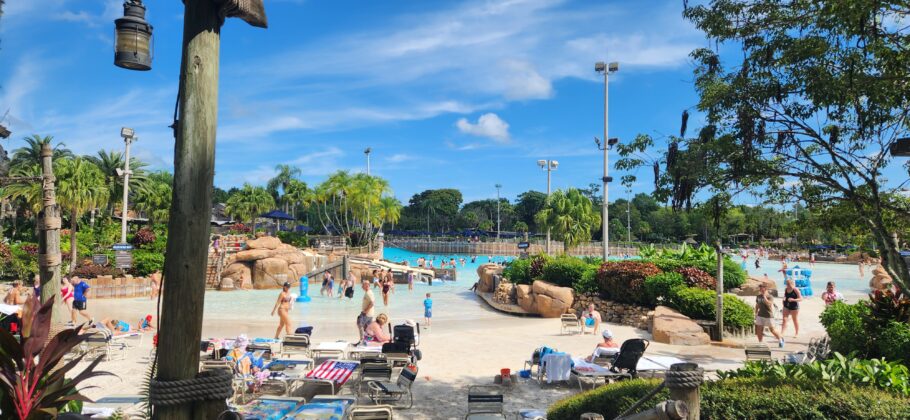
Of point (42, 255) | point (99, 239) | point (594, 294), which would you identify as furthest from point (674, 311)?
point (99, 239)

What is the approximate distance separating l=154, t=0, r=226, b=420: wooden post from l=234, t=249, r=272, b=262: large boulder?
29765 mm

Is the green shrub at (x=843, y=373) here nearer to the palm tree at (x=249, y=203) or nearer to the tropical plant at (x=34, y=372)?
the tropical plant at (x=34, y=372)

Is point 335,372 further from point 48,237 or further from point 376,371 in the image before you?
point 48,237

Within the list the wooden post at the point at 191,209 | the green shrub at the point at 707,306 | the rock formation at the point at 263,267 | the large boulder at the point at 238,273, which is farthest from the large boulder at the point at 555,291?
the large boulder at the point at 238,273

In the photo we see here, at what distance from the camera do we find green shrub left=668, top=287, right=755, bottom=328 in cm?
1362

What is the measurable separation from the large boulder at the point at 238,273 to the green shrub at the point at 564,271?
17.5 meters

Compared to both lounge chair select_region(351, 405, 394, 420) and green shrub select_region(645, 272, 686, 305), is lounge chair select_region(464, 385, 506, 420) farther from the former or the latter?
green shrub select_region(645, 272, 686, 305)

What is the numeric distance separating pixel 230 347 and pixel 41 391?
7.24 m

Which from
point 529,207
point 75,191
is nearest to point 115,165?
point 75,191

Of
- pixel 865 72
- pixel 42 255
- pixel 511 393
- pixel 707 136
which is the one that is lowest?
pixel 511 393

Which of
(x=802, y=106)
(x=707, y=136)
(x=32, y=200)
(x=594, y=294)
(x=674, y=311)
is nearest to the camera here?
(x=802, y=106)

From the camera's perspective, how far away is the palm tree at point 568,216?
30.7m

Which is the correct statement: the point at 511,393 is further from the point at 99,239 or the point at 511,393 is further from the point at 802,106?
the point at 99,239

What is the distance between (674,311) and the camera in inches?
568
